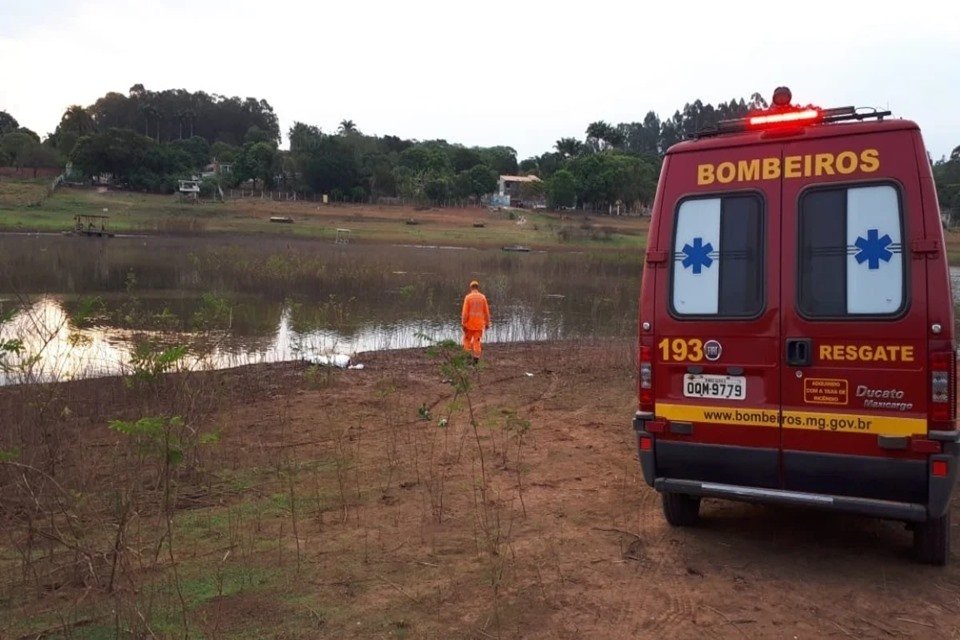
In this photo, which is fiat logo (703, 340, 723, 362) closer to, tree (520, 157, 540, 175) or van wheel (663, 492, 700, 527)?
van wheel (663, 492, 700, 527)

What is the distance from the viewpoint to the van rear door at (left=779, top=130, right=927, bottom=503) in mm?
4578

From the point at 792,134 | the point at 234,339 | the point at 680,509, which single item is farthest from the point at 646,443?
the point at 234,339

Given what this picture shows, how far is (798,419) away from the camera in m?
4.85

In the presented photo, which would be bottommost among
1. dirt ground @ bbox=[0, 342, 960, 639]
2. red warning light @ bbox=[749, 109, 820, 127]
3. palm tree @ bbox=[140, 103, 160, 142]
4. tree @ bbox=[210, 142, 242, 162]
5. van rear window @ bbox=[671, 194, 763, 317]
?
dirt ground @ bbox=[0, 342, 960, 639]

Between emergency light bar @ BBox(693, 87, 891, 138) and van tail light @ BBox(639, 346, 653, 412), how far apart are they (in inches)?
63.0

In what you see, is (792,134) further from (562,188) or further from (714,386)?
(562,188)

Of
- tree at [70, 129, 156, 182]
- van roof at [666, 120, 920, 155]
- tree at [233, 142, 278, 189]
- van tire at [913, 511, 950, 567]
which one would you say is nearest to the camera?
van roof at [666, 120, 920, 155]

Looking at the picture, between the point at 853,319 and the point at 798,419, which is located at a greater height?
the point at 853,319

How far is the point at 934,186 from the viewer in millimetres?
4672

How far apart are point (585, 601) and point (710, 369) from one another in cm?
170

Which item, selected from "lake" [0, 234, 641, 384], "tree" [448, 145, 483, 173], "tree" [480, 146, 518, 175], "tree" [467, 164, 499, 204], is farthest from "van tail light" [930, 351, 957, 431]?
"tree" [480, 146, 518, 175]

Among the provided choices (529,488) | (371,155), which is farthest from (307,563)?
(371,155)

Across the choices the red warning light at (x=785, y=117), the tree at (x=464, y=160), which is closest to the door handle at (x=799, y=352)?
the red warning light at (x=785, y=117)

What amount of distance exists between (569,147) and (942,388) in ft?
365
